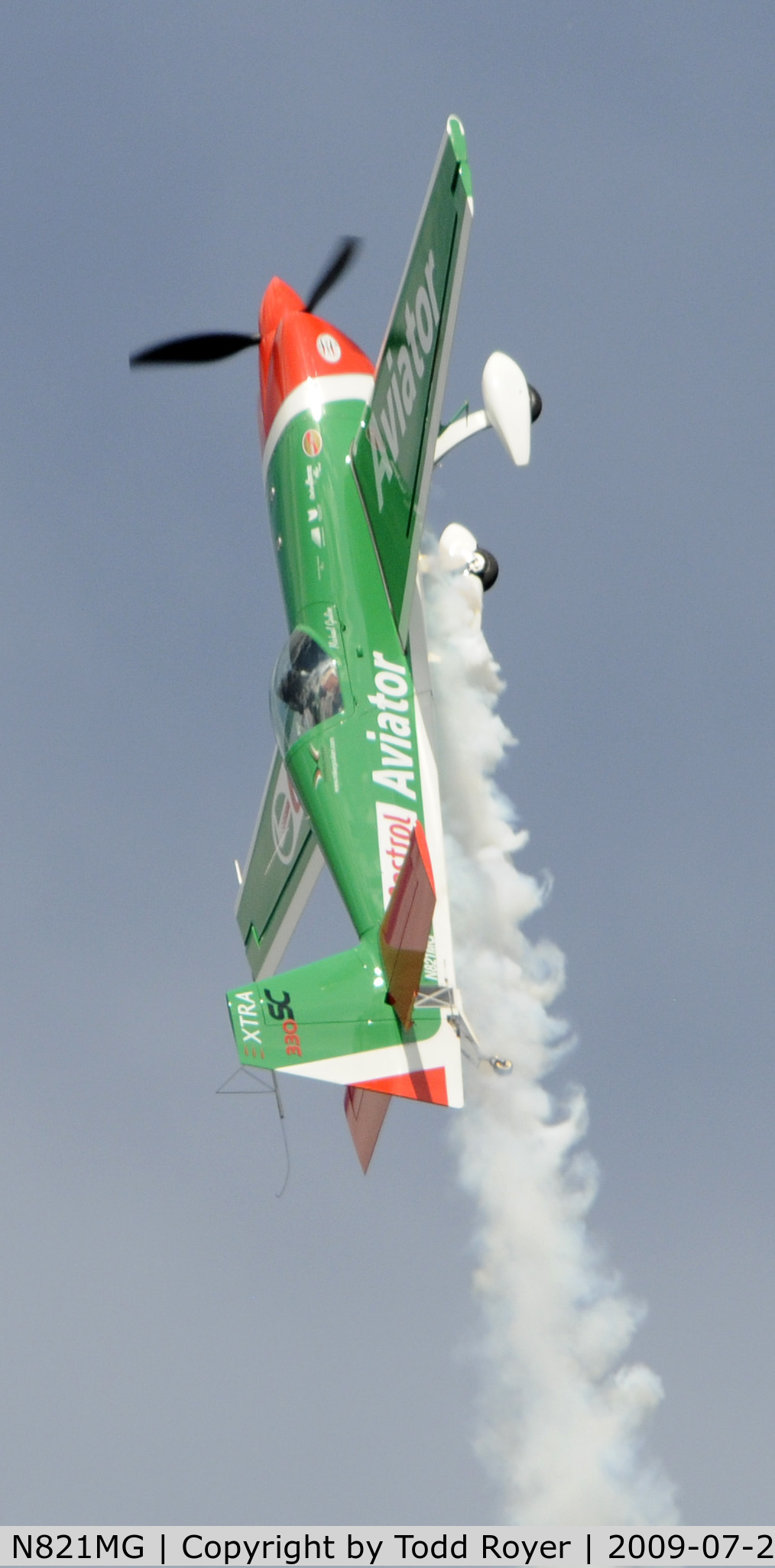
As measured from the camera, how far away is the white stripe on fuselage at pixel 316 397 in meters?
29.3

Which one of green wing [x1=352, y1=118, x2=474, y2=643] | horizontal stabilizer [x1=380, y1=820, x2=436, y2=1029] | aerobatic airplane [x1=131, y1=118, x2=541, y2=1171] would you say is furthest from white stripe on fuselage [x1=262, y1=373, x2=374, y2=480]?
horizontal stabilizer [x1=380, y1=820, x2=436, y2=1029]

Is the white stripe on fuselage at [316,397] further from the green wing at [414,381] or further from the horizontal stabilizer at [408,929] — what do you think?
the horizontal stabilizer at [408,929]

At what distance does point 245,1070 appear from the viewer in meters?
24.7

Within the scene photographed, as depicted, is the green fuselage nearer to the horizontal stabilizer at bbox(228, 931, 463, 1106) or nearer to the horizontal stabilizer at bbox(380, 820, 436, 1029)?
the horizontal stabilizer at bbox(380, 820, 436, 1029)

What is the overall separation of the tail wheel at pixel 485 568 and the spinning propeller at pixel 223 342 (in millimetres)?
3855

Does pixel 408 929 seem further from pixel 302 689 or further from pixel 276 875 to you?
pixel 276 875

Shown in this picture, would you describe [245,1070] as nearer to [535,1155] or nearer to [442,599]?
[535,1155]

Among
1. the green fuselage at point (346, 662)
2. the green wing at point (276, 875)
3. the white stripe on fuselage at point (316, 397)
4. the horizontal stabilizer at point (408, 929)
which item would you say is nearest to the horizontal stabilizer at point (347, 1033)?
the horizontal stabilizer at point (408, 929)

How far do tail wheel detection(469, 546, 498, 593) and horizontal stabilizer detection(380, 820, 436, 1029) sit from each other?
494cm

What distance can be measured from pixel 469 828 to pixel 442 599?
8.43 ft

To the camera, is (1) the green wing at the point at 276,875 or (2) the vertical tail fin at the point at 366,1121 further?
(1) the green wing at the point at 276,875

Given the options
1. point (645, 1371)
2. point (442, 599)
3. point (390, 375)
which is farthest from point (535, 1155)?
point (390, 375)

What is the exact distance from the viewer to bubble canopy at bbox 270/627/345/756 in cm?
2662

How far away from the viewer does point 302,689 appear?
26906mm
